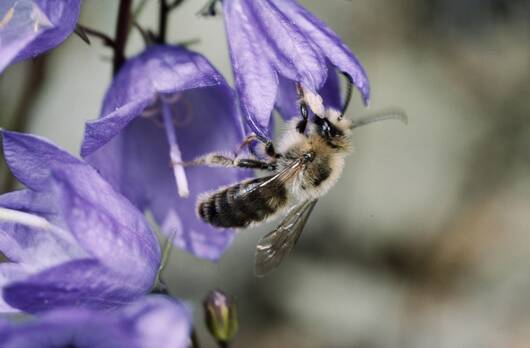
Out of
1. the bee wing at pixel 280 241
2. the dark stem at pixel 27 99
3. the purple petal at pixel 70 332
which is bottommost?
the dark stem at pixel 27 99

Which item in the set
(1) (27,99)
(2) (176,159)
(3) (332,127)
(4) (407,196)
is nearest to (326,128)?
(3) (332,127)

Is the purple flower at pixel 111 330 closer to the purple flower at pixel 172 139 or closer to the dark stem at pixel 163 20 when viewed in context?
the purple flower at pixel 172 139

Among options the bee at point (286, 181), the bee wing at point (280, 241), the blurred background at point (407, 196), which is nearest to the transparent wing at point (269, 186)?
the bee at point (286, 181)

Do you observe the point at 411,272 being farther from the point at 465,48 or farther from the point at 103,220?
the point at 103,220

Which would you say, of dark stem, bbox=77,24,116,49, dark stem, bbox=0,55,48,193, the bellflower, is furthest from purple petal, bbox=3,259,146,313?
dark stem, bbox=0,55,48,193

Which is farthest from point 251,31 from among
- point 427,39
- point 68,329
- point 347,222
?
point 427,39
